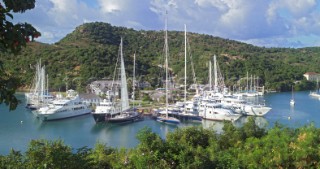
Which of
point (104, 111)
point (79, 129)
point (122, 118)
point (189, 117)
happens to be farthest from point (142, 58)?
point (79, 129)

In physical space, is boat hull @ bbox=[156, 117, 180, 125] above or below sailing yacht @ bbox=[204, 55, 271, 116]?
below

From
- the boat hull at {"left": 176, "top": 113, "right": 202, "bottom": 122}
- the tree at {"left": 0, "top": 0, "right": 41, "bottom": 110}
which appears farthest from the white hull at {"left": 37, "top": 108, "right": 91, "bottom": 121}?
the tree at {"left": 0, "top": 0, "right": 41, "bottom": 110}

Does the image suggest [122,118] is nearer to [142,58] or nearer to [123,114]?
[123,114]

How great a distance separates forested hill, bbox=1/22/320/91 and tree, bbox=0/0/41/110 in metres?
48.5

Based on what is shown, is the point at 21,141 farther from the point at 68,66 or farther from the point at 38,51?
the point at 38,51

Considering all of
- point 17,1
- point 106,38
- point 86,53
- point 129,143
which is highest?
point 106,38

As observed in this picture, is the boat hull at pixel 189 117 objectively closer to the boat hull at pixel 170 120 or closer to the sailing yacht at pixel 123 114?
the boat hull at pixel 170 120

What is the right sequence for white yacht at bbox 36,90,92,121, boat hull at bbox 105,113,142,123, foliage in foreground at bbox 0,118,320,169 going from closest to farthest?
foliage in foreground at bbox 0,118,320,169 → boat hull at bbox 105,113,142,123 → white yacht at bbox 36,90,92,121

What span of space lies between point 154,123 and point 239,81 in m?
46.9

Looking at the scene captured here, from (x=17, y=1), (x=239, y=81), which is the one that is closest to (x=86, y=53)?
(x=239, y=81)

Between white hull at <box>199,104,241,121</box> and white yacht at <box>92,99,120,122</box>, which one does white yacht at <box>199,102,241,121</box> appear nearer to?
white hull at <box>199,104,241,121</box>

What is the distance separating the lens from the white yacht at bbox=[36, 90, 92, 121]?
40.2 metres

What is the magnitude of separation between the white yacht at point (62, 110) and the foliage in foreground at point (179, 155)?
89.7 ft

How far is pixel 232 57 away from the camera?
9531 cm
